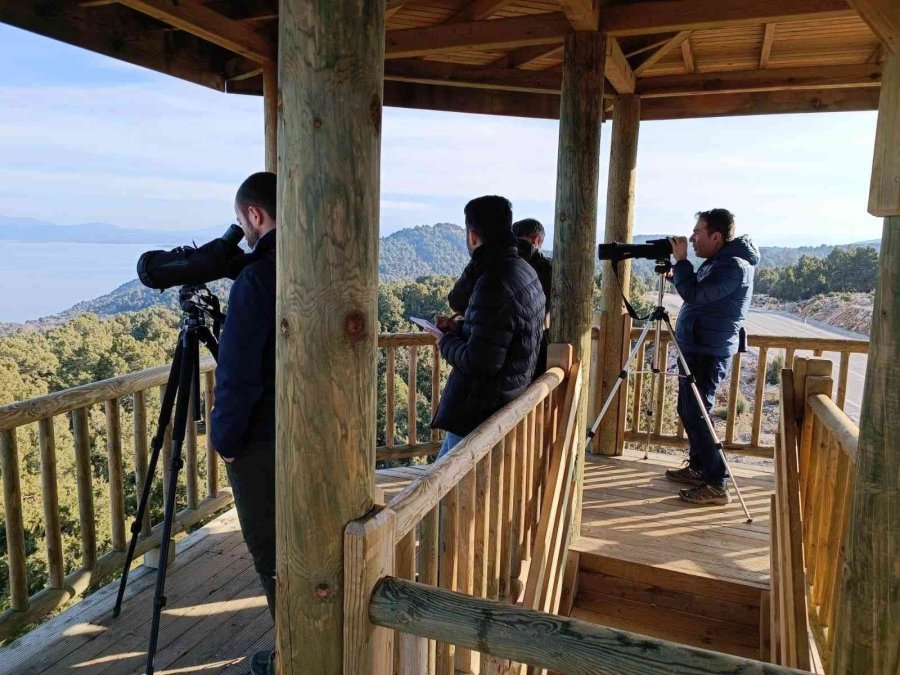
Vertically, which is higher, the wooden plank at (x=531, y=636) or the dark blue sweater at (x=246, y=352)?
the dark blue sweater at (x=246, y=352)

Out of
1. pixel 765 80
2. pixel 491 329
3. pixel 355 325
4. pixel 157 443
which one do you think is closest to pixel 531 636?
pixel 355 325

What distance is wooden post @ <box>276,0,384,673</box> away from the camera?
1.04m

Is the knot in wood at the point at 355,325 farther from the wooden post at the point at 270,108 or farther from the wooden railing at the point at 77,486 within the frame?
the wooden post at the point at 270,108

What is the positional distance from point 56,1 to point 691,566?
4.48 metres

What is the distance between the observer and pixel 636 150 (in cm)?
483

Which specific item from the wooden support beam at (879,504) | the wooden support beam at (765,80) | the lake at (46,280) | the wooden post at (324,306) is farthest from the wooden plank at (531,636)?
the lake at (46,280)

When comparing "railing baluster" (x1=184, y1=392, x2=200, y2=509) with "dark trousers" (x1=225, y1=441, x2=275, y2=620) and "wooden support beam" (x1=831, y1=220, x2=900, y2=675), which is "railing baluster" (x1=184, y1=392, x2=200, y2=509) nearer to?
"dark trousers" (x1=225, y1=441, x2=275, y2=620)

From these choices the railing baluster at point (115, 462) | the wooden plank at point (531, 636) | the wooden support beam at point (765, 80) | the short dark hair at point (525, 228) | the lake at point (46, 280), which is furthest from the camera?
the lake at point (46, 280)

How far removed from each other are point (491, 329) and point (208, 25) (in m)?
2.46

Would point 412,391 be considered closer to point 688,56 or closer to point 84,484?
point 84,484

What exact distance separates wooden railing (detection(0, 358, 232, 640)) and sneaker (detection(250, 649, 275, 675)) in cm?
92

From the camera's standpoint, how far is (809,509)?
2762 millimetres

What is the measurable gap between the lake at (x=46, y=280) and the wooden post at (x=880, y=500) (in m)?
14.2

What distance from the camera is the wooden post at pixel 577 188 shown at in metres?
3.14
